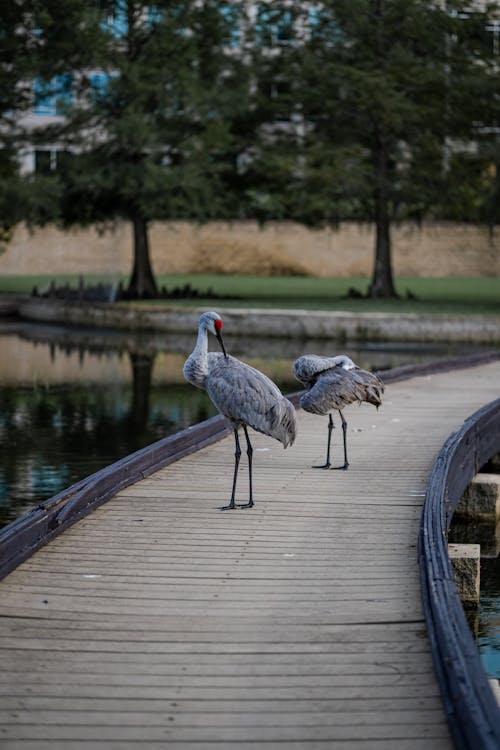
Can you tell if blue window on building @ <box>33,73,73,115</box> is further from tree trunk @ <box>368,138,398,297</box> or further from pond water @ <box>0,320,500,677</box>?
tree trunk @ <box>368,138,398,297</box>

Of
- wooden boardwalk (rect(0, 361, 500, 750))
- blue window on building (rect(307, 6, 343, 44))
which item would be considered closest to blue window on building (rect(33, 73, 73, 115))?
blue window on building (rect(307, 6, 343, 44))

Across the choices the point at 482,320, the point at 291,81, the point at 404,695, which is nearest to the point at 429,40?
the point at 291,81

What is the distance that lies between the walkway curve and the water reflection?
425 cm

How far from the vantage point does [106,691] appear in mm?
5156

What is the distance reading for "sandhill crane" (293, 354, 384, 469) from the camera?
9.54m

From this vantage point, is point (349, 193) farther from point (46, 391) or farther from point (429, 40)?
point (46, 391)

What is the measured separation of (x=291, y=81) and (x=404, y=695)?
30.6 m

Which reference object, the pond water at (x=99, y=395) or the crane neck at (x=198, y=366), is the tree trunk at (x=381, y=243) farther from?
the crane neck at (x=198, y=366)

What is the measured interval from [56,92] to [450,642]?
31.1m

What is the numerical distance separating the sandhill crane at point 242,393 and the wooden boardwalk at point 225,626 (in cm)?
58

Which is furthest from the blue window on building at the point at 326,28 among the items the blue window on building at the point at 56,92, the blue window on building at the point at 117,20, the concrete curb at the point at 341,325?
the concrete curb at the point at 341,325

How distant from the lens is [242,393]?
8.12m

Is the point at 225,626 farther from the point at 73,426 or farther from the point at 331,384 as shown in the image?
the point at 73,426

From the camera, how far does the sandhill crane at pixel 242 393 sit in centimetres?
812
